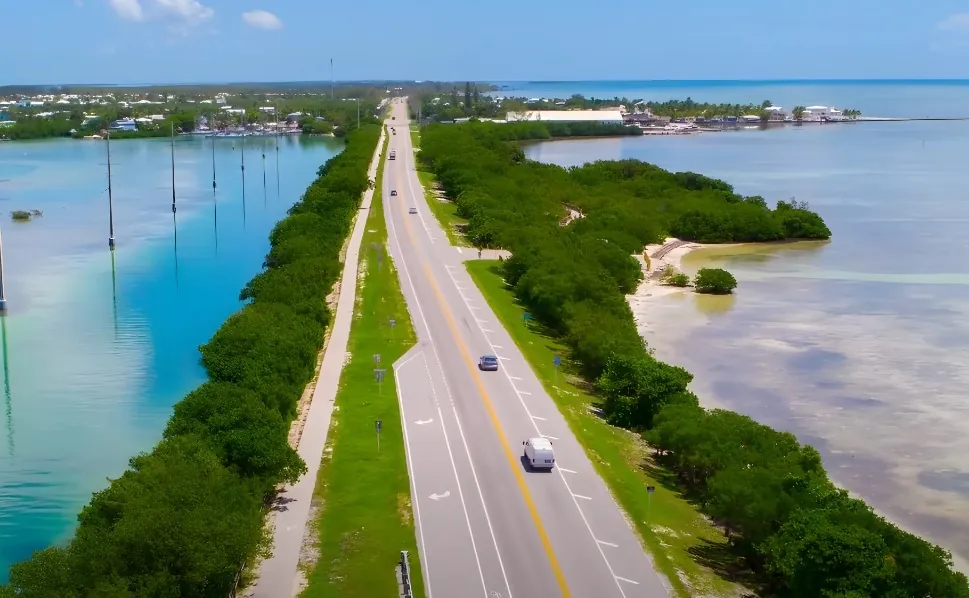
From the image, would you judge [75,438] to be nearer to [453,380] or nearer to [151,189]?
[453,380]

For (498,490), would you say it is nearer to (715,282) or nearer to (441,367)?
(441,367)

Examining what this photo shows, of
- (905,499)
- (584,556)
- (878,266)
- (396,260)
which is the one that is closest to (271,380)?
(584,556)

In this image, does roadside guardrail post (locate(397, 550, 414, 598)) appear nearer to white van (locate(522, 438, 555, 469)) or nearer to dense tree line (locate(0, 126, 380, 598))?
dense tree line (locate(0, 126, 380, 598))

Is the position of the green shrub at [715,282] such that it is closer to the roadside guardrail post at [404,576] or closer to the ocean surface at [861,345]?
the ocean surface at [861,345]

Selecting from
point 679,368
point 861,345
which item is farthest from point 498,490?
point 861,345

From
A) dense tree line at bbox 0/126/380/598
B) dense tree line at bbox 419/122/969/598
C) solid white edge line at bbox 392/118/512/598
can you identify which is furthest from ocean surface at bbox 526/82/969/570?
dense tree line at bbox 0/126/380/598

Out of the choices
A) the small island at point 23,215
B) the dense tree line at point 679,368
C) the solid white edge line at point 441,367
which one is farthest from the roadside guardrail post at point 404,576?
the small island at point 23,215
